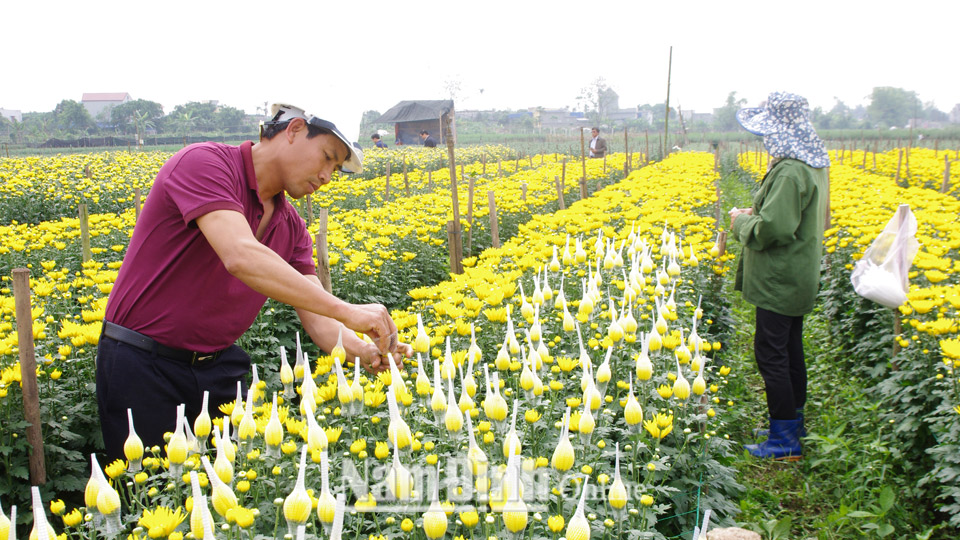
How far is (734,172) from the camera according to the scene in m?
22.6

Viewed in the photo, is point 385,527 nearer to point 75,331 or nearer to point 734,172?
point 75,331

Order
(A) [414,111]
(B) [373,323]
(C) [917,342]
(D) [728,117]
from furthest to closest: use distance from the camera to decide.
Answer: (D) [728,117] < (A) [414,111] < (C) [917,342] < (B) [373,323]

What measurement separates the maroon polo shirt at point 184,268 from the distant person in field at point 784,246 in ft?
9.00

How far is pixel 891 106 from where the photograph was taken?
83.6 m

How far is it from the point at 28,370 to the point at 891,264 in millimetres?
4446

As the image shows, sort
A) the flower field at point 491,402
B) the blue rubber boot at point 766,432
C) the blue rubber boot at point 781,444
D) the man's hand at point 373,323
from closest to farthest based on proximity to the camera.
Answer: the flower field at point 491,402 < the man's hand at point 373,323 < the blue rubber boot at point 781,444 < the blue rubber boot at point 766,432

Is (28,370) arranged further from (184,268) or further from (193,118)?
(193,118)

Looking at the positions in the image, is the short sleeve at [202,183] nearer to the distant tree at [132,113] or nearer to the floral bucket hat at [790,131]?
the floral bucket hat at [790,131]

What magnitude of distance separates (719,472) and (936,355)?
1639mm

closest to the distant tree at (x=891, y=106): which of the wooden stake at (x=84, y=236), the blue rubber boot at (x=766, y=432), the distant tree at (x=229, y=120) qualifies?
the distant tree at (x=229, y=120)

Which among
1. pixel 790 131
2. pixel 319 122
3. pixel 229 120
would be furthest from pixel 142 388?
pixel 229 120

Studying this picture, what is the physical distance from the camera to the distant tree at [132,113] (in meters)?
44.0

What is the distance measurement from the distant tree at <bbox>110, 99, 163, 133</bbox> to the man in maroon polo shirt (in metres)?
45.5

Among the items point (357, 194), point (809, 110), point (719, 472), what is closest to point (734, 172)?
point (357, 194)
